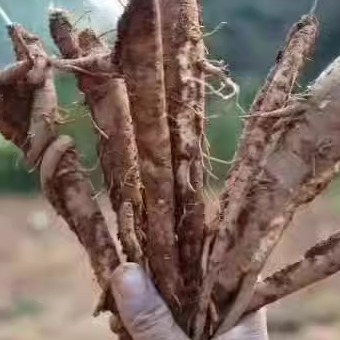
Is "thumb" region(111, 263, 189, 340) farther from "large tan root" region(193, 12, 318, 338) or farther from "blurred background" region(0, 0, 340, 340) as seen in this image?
"blurred background" region(0, 0, 340, 340)

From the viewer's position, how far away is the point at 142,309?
761mm

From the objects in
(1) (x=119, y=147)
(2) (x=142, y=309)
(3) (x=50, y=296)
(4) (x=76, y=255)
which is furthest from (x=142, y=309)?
(3) (x=50, y=296)

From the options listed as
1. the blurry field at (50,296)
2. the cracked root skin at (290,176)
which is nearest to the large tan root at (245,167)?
the cracked root skin at (290,176)

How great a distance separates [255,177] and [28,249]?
50.9 inches

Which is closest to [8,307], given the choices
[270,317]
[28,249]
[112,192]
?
[28,249]

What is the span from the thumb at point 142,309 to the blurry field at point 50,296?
1.07 m

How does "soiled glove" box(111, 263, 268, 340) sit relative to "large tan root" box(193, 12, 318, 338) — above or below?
below

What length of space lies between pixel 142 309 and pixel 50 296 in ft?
4.15

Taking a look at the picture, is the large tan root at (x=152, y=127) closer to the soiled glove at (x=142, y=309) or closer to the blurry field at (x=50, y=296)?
the soiled glove at (x=142, y=309)

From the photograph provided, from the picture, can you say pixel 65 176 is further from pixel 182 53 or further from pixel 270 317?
pixel 270 317

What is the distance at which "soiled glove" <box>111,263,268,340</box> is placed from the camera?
2.50 ft

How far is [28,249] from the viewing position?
1983 millimetres

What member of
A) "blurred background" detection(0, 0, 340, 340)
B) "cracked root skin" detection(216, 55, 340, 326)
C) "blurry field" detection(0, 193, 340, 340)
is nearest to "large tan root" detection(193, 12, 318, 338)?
"cracked root skin" detection(216, 55, 340, 326)

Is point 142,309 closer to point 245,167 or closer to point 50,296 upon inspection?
point 245,167
